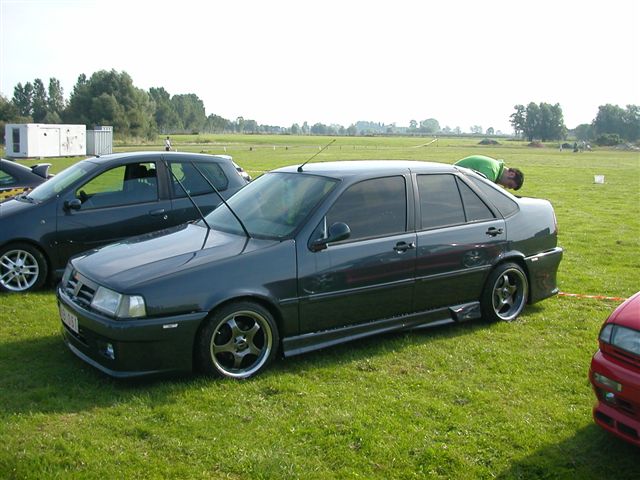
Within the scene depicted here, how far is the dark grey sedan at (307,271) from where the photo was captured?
182 inches

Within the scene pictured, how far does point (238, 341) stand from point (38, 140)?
→ 127ft

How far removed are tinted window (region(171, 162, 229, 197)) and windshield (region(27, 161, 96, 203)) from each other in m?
1.02

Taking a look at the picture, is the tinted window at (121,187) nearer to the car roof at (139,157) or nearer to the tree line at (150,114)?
the car roof at (139,157)

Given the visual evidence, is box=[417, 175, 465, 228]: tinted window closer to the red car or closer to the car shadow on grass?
the red car

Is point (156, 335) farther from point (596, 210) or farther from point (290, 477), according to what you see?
point (596, 210)

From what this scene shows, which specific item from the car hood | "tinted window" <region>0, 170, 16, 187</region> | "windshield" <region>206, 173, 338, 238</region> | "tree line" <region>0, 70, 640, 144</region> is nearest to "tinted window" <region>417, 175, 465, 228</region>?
"windshield" <region>206, 173, 338, 238</region>

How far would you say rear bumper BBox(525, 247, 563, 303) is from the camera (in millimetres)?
6594

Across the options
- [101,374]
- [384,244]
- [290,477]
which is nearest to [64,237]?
[101,374]

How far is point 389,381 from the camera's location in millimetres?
4887

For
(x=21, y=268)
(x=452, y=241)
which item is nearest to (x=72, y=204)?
(x=21, y=268)

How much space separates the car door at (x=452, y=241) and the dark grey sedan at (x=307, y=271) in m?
0.01

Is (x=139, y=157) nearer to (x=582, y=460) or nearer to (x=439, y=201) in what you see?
(x=439, y=201)

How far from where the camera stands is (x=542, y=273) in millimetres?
6691

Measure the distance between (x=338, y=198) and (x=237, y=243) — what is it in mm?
Answer: 943
